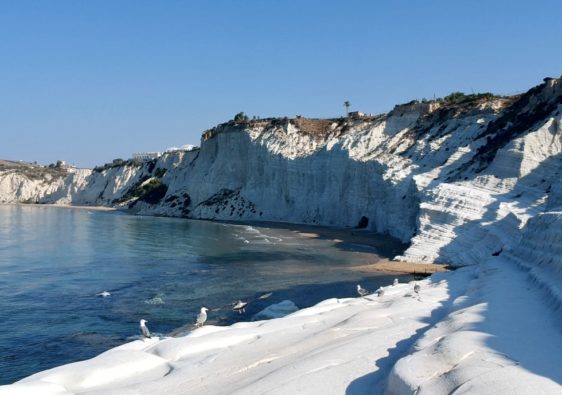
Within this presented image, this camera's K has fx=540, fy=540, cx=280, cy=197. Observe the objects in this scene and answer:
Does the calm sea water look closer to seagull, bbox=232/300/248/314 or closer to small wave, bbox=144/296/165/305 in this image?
small wave, bbox=144/296/165/305

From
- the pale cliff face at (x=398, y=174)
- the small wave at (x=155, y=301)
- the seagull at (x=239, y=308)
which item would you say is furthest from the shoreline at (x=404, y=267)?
the small wave at (x=155, y=301)

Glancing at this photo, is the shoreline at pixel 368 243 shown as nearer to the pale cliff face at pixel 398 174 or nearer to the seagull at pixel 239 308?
the pale cliff face at pixel 398 174

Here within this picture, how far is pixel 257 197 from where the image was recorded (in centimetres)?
8238

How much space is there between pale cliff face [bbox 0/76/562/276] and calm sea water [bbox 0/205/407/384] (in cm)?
582

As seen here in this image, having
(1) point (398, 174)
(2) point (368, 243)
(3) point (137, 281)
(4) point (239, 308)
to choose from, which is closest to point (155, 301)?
(4) point (239, 308)

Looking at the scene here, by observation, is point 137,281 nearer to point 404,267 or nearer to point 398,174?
point 404,267

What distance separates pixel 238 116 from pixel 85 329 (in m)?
93.5

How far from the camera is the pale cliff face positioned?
35.8 metres

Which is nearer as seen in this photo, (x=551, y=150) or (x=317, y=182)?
(x=551, y=150)

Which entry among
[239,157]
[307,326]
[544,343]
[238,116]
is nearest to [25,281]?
[307,326]

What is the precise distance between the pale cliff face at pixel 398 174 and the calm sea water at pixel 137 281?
5.82m

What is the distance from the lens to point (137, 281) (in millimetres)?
30344

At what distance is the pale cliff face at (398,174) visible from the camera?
3578 centimetres

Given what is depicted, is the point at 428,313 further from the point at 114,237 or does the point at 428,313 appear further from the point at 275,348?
the point at 114,237
